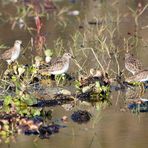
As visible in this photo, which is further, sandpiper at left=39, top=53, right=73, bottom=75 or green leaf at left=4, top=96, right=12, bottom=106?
sandpiper at left=39, top=53, right=73, bottom=75

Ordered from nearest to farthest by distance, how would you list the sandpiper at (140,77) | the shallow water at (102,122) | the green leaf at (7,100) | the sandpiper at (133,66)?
the shallow water at (102,122), the green leaf at (7,100), the sandpiper at (140,77), the sandpiper at (133,66)

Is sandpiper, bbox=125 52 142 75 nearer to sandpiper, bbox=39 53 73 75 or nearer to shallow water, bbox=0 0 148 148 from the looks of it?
shallow water, bbox=0 0 148 148

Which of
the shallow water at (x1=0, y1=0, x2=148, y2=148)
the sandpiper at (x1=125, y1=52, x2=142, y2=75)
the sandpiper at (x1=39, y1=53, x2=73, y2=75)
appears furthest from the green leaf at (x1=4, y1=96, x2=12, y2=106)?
the sandpiper at (x1=125, y1=52, x2=142, y2=75)

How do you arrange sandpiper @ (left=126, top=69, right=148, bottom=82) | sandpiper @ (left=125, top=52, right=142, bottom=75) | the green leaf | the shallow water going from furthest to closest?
1. sandpiper @ (left=125, top=52, right=142, bottom=75)
2. sandpiper @ (left=126, top=69, right=148, bottom=82)
3. the green leaf
4. the shallow water

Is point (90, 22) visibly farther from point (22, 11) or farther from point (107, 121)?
point (107, 121)

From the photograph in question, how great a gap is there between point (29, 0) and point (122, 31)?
245 inches

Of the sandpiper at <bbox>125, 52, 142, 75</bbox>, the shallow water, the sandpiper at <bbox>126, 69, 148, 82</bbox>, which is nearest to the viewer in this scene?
the shallow water

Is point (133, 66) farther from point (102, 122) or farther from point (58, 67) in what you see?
point (102, 122)

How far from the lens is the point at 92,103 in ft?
39.2

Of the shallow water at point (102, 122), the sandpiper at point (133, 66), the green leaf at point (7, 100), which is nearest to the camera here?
the shallow water at point (102, 122)

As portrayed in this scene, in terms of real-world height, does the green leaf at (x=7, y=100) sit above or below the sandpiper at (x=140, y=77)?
below

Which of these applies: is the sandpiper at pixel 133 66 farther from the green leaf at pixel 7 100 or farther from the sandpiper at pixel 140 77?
the green leaf at pixel 7 100

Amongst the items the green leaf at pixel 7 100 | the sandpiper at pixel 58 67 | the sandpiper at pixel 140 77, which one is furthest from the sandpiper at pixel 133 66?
the green leaf at pixel 7 100

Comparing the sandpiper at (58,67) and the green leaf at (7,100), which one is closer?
the green leaf at (7,100)
